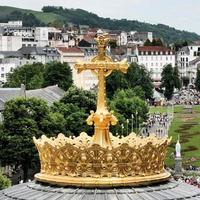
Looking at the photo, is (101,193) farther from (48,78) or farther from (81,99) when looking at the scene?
(48,78)

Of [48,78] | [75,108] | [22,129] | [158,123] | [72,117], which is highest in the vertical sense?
[48,78]

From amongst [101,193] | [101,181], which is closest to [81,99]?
[101,181]

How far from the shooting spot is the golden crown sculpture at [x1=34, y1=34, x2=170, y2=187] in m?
12.3

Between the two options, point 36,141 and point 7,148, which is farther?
point 7,148

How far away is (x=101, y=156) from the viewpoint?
12.4 meters

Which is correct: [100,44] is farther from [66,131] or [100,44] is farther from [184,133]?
[184,133]

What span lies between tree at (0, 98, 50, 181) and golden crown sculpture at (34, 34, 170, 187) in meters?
59.0

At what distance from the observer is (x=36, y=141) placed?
42.2ft

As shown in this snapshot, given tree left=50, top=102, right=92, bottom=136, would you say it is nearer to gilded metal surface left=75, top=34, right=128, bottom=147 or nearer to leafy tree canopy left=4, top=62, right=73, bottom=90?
leafy tree canopy left=4, top=62, right=73, bottom=90

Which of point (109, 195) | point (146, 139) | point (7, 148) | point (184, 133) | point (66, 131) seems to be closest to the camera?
point (109, 195)

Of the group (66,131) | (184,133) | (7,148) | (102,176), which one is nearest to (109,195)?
(102,176)

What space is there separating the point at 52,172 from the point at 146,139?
4.16 ft

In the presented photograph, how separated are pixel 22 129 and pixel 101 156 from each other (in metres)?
62.9

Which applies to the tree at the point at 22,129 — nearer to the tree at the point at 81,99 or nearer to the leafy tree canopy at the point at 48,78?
the tree at the point at 81,99
